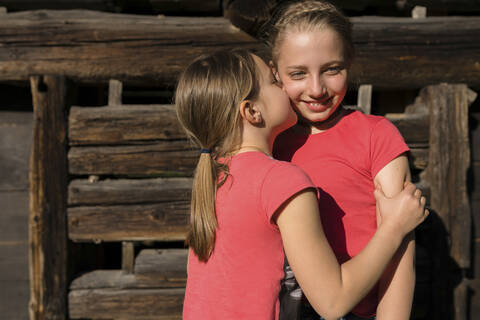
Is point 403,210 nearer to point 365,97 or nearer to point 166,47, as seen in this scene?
point 365,97

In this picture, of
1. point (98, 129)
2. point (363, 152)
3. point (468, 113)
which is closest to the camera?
point (363, 152)

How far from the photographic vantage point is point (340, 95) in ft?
4.51

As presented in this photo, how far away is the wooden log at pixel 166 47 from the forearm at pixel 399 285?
1.73 metres

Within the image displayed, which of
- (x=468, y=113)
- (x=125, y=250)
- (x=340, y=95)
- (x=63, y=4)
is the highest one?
(x=63, y=4)

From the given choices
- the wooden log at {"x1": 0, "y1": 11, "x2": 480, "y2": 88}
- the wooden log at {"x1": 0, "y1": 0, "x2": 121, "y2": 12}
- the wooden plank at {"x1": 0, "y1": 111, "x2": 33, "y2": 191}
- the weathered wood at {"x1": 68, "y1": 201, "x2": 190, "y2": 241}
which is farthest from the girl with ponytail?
the wooden plank at {"x1": 0, "y1": 111, "x2": 33, "y2": 191}

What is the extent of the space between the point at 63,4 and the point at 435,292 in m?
3.52

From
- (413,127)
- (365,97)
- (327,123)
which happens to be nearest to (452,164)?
(413,127)

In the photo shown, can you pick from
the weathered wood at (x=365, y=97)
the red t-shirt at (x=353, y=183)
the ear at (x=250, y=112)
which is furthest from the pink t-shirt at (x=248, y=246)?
the weathered wood at (x=365, y=97)

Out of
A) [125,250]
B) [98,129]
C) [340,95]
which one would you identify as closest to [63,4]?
[98,129]

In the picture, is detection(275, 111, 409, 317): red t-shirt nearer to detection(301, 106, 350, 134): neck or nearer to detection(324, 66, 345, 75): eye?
detection(301, 106, 350, 134): neck

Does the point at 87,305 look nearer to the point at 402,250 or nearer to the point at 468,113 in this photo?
the point at 402,250

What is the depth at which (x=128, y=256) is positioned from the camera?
2.77 metres

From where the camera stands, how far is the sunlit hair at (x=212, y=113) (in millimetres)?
1203

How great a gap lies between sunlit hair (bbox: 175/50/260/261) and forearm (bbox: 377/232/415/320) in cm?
59
